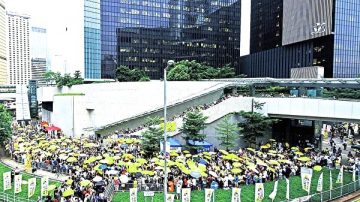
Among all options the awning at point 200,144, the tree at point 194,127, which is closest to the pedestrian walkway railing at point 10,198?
the tree at point 194,127

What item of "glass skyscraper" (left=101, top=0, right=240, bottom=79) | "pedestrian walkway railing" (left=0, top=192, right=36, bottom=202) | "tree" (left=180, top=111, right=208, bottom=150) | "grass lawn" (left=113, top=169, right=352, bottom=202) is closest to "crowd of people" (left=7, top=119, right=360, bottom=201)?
"grass lawn" (left=113, top=169, right=352, bottom=202)

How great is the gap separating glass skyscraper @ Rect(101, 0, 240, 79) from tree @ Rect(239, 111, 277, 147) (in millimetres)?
71975

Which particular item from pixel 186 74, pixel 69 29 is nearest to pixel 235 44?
pixel 69 29

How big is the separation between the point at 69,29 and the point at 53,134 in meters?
62.8

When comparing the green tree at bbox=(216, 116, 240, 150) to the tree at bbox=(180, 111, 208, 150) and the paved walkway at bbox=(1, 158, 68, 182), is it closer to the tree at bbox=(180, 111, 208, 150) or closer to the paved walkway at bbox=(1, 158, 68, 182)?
the tree at bbox=(180, 111, 208, 150)

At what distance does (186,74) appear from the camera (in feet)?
214

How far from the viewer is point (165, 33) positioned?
385ft

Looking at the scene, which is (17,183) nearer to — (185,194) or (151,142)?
(185,194)

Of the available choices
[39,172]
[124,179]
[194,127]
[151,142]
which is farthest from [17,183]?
[194,127]

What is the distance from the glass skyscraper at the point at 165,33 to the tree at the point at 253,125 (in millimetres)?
71975

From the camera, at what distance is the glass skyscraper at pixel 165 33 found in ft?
353

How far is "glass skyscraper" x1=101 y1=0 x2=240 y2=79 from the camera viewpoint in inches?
4232

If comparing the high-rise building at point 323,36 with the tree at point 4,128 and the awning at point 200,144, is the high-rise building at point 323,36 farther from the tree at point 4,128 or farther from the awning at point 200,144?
the tree at point 4,128

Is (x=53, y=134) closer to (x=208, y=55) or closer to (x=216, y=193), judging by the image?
(x=216, y=193)
